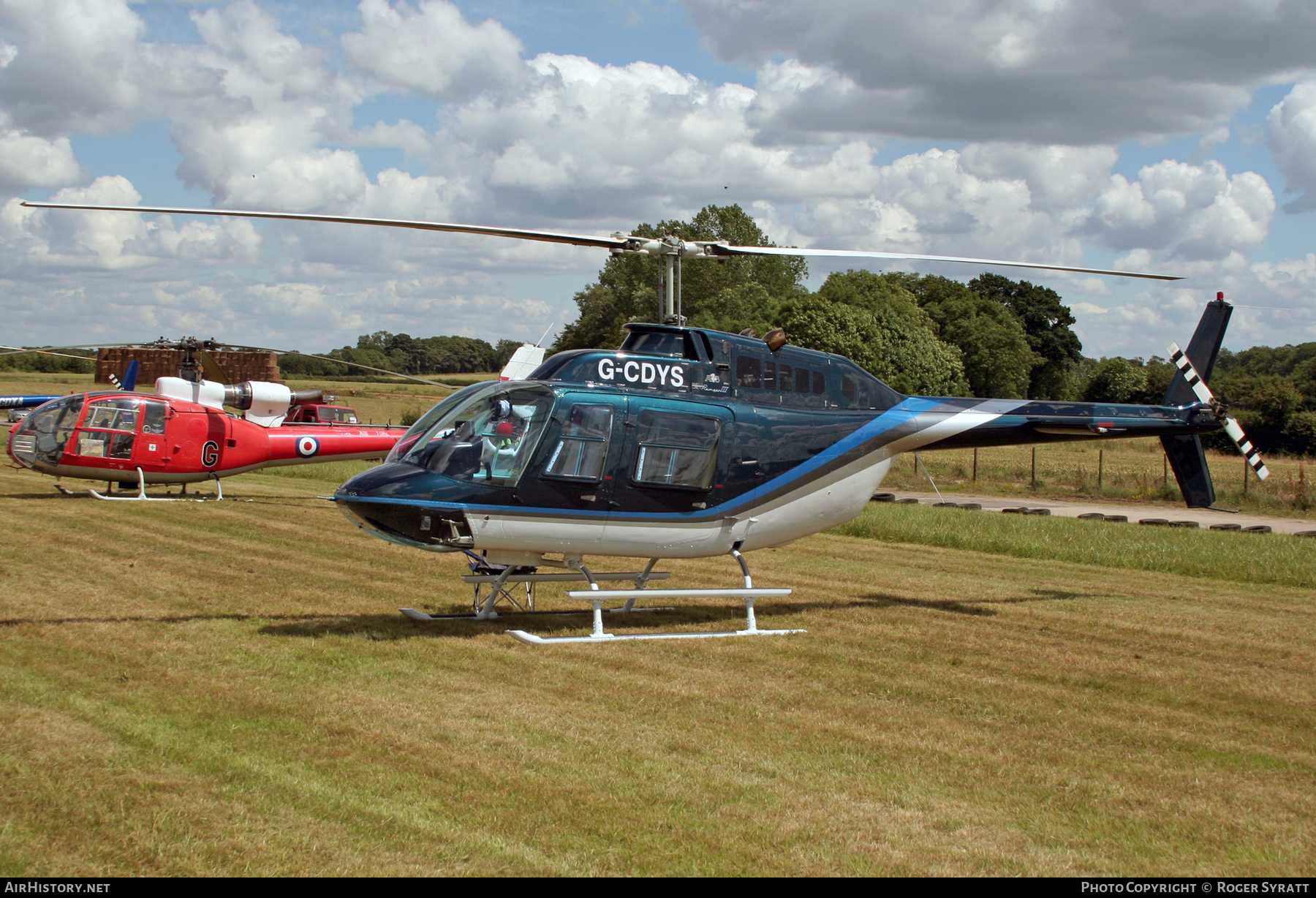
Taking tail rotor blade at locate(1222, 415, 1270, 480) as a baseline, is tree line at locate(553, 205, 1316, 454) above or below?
above

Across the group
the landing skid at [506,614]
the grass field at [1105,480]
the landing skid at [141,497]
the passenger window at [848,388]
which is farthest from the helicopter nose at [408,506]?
the grass field at [1105,480]

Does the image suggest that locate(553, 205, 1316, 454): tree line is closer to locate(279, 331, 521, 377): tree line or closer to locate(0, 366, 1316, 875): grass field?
locate(279, 331, 521, 377): tree line

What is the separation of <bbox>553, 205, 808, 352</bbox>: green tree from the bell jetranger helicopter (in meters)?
45.7

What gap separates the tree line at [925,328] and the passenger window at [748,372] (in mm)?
29153

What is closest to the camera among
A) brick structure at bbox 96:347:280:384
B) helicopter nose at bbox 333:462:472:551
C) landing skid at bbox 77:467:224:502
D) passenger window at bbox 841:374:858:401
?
helicopter nose at bbox 333:462:472:551

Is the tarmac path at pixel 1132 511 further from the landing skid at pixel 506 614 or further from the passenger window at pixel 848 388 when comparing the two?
the landing skid at pixel 506 614

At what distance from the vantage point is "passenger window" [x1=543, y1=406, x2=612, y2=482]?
994 centimetres

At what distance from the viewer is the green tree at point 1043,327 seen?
9350 centimetres

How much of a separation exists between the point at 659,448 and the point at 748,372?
1.52 meters

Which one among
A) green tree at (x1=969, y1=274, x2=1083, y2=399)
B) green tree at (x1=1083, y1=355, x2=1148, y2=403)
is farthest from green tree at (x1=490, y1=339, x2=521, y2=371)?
green tree at (x1=969, y1=274, x2=1083, y2=399)

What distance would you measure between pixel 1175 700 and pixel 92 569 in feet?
42.5

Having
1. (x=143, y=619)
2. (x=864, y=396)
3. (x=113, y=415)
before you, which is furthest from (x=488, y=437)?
(x=113, y=415)
